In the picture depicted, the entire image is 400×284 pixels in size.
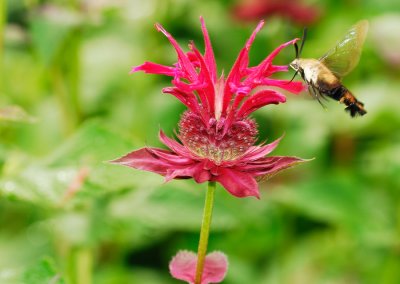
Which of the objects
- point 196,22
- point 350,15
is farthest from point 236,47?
point 350,15

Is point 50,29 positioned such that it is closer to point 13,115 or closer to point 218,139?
point 13,115

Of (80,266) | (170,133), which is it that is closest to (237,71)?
(80,266)

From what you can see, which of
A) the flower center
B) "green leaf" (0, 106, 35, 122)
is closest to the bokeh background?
"green leaf" (0, 106, 35, 122)

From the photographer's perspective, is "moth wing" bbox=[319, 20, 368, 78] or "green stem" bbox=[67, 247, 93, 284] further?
"green stem" bbox=[67, 247, 93, 284]

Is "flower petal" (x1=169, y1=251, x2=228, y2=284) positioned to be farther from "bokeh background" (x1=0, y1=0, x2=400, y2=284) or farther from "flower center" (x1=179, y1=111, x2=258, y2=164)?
"bokeh background" (x1=0, y1=0, x2=400, y2=284)

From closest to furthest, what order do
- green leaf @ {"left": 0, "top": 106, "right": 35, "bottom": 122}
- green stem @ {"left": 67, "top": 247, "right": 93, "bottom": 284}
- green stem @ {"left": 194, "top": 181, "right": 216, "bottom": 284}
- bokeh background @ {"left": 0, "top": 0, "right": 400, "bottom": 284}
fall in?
green stem @ {"left": 194, "top": 181, "right": 216, "bottom": 284}, green leaf @ {"left": 0, "top": 106, "right": 35, "bottom": 122}, green stem @ {"left": 67, "top": 247, "right": 93, "bottom": 284}, bokeh background @ {"left": 0, "top": 0, "right": 400, "bottom": 284}

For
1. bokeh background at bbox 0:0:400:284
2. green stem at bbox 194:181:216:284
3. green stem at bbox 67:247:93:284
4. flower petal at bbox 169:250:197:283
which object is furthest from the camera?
bokeh background at bbox 0:0:400:284

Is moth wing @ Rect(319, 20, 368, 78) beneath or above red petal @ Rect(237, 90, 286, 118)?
above

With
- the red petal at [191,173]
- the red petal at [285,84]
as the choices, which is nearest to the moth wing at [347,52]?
the red petal at [285,84]
